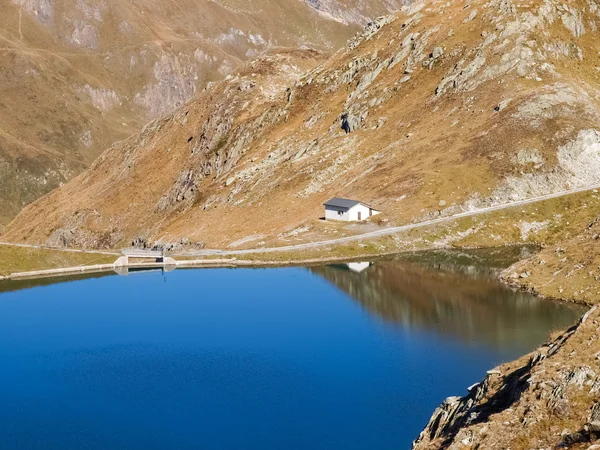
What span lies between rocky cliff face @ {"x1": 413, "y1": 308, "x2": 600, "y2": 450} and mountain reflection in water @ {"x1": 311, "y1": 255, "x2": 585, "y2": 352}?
2767 centimetres

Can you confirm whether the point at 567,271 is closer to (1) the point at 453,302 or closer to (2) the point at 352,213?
(1) the point at 453,302

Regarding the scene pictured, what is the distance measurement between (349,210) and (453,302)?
41.9 meters

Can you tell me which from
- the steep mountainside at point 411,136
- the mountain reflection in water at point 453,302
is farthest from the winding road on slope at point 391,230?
the mountain reflection in water at point 453,302

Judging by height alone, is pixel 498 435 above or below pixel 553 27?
below

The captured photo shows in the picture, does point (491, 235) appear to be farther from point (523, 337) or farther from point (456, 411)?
point (456, 411)

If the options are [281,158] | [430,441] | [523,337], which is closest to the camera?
[430,441]

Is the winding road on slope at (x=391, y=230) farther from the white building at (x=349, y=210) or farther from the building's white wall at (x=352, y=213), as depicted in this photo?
the white building at (x=349, y=210)

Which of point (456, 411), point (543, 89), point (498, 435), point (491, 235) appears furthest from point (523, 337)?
point (543, 89)

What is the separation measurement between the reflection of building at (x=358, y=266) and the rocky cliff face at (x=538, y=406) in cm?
6568

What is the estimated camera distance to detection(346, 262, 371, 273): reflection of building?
117 meters

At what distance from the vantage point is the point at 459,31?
177375mm

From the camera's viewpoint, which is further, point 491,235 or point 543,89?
point 543,89

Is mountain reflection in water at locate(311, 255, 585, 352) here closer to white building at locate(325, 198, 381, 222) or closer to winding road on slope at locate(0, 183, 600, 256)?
winding road on slope at locate(0, 183, 600, 256)

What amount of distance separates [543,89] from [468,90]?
16482 mm
